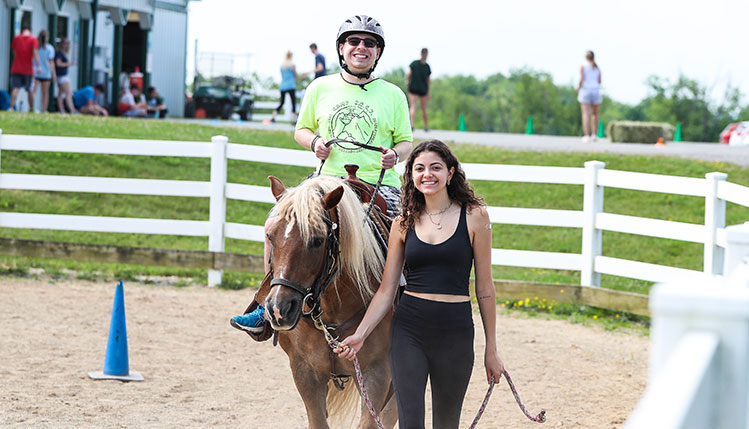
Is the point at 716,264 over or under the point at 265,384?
over

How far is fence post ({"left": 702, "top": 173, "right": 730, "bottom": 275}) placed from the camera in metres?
9.17

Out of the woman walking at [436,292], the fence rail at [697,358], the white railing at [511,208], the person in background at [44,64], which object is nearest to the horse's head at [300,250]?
the woman walking at [436,292]

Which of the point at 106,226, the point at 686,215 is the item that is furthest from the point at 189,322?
the point at 686,215

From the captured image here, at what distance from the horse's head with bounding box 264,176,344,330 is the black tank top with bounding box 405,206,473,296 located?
417 mm

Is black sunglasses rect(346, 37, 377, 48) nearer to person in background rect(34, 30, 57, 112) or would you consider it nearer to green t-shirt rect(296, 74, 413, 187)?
green t-shirt rect(296, 74, 413, 187)

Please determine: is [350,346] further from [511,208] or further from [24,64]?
[24,64]

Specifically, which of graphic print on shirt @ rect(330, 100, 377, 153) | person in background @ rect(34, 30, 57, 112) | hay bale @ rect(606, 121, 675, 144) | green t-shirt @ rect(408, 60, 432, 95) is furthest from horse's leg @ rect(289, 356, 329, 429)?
hay bale @ rect(606, 121, 675, 144)

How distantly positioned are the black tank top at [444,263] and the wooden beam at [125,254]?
7.22 meters

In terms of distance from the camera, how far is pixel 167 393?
7285 millimetres

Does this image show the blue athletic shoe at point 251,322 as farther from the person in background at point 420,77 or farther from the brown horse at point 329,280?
the person in background at point 420,77

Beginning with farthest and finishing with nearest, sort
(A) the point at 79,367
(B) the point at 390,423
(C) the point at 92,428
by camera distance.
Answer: (A) the point at 79,367 → (C) the point at 92,428 → (B) the point at 390,423

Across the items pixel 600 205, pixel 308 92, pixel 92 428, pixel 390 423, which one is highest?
pixel 308 92

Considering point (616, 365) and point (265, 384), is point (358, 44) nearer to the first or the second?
point (265, 384)

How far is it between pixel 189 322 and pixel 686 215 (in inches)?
302
